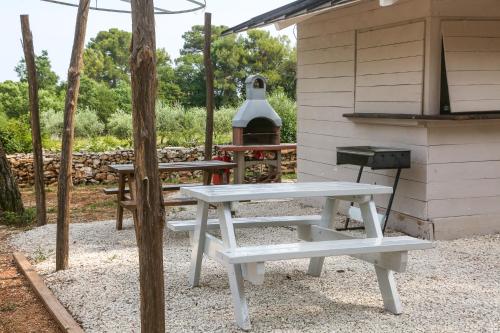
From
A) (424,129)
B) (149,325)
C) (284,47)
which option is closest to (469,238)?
(424,129)

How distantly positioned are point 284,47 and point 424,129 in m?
21.8

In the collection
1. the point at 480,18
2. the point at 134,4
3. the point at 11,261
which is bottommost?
the point at 11,261

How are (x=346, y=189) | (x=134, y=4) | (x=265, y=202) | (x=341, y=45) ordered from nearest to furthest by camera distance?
(x=134, y=4)
(x=346, y=189)
(x=341, y=45)
(x=265, y=202)

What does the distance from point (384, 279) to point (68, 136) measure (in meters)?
2.99

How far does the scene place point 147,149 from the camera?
3.03m

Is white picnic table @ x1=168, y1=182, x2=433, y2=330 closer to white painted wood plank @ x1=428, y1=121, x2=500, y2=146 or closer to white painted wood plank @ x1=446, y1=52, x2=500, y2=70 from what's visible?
white painted wood plank @ x1=428, y1=121, x2=500, y2=146

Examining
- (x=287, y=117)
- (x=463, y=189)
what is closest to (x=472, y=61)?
(x=463, y=189)

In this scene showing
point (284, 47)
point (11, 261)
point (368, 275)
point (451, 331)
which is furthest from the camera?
point (284, 47)

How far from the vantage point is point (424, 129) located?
6641 millimetres

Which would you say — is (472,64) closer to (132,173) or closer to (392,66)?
(392,66)

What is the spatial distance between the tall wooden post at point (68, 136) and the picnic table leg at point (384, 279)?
2.65 meters

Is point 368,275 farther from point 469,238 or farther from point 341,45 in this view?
point 341,45

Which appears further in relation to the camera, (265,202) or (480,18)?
(265,202)

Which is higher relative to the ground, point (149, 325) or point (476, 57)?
point (476, 57)
